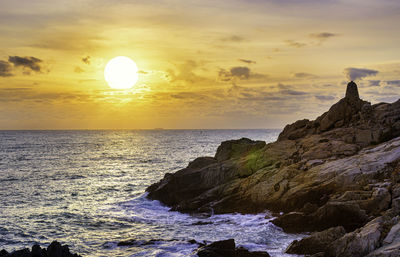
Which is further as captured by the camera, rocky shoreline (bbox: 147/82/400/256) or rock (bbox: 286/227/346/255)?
rocky shoreline (bbox: 147/82/400/256)

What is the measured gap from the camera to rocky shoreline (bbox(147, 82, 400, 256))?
82.0 ft

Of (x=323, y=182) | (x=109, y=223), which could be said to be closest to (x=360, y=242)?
(x=323, y=182)

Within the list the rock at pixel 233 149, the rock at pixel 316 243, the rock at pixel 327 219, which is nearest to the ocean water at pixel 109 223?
the rock at pixel 327 219

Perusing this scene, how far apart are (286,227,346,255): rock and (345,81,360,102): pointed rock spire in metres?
25.4

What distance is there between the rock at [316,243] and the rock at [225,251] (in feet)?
7.12

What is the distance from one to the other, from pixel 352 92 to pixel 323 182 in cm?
1697

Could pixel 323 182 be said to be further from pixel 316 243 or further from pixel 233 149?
pixel 233 149

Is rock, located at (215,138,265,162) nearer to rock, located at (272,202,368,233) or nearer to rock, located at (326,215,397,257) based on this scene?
rock, located at (272,202,368,233)

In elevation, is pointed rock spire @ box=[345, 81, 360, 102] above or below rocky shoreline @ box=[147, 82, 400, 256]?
above

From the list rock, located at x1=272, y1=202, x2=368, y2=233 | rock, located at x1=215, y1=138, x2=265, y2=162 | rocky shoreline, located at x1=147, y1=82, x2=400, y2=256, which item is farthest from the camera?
rock, located at x1=215, y1=138, x2=265, y2=162

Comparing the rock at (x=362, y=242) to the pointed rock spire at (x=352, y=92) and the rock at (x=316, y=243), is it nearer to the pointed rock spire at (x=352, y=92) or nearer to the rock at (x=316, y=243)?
the rock at (x=316, y=243)

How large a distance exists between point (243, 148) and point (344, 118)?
14582 mm

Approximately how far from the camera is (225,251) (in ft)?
83.8

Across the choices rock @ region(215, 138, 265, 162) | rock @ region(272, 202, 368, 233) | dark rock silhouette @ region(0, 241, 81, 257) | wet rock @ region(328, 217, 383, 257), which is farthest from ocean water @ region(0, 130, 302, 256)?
rock @ region(215, 138, 265, 162)
